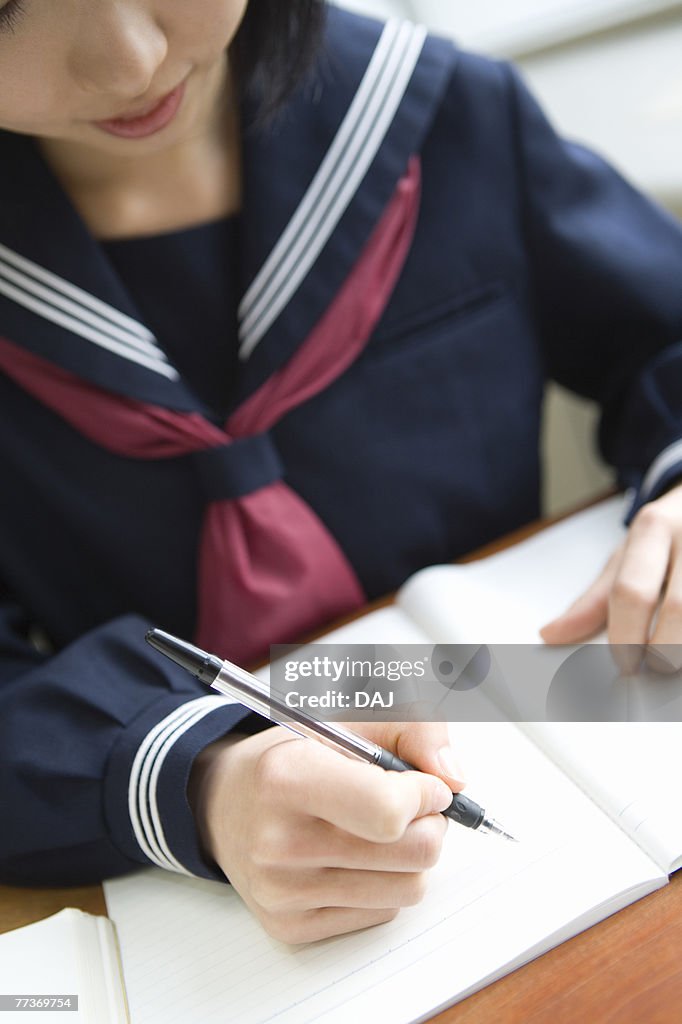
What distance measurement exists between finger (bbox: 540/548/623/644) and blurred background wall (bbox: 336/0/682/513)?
48 cm

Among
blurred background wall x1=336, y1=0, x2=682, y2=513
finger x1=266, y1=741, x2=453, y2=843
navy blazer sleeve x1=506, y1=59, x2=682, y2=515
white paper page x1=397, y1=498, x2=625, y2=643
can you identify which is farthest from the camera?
blurred background wall x1=336, y1=0, x2=682, y2=513

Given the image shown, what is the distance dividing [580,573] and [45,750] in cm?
37

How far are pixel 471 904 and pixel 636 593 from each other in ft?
0.69

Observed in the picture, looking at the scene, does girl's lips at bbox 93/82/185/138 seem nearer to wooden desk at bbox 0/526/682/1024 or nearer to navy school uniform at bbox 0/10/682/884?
navy school uniform at bbox 0/10/682/884

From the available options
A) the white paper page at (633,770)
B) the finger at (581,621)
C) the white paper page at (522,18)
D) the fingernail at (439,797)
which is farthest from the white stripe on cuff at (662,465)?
the white paper page at (522,18)

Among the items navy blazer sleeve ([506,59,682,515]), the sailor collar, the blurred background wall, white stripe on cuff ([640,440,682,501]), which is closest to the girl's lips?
the sailor collar

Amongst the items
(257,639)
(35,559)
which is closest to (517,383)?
(257,639)

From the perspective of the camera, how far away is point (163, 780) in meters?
0.51

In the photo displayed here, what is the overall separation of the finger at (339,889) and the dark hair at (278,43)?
19.9 inches

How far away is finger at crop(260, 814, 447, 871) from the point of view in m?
0.42

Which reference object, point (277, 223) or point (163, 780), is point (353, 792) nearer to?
point (163, 780)

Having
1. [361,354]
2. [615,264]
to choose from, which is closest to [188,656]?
[361,354]

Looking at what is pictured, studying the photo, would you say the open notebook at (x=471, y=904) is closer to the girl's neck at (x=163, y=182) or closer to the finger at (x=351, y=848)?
the finger at (x=351, y=848)

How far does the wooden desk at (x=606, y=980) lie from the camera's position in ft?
1.32
